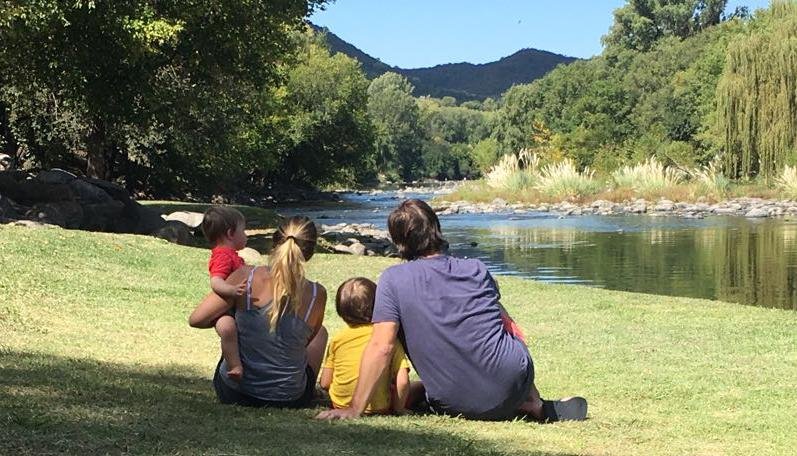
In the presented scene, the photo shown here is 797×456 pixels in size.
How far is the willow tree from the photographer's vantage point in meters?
39.6

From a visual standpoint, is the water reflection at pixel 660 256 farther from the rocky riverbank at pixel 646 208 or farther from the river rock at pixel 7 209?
the river rock at pixel 7 209

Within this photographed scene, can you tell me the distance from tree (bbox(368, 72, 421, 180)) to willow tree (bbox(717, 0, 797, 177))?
70500 millimetres

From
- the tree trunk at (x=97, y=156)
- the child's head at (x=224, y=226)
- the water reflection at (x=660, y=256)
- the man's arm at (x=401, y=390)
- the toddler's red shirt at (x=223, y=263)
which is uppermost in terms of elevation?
the tree trunk at (x=97, y=156)

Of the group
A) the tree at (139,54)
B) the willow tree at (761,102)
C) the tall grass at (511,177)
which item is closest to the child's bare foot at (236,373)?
the tree at (139,54)

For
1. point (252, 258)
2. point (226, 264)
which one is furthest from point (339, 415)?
point (252, 258)

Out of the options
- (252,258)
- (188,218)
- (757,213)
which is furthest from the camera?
(757,213)

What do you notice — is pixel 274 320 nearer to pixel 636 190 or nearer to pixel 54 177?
pixel 54 177

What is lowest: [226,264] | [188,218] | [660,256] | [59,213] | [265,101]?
[660,256]

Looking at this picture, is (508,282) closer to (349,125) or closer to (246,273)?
(246,273)

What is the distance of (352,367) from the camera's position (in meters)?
5.20

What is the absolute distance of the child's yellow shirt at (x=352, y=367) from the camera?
16.6 feet

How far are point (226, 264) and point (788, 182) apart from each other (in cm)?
3923

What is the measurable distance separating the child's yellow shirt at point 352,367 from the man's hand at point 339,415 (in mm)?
127

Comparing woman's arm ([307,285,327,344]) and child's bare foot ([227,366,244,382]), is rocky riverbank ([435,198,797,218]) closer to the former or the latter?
woman's arm ([307,285,327,344])
